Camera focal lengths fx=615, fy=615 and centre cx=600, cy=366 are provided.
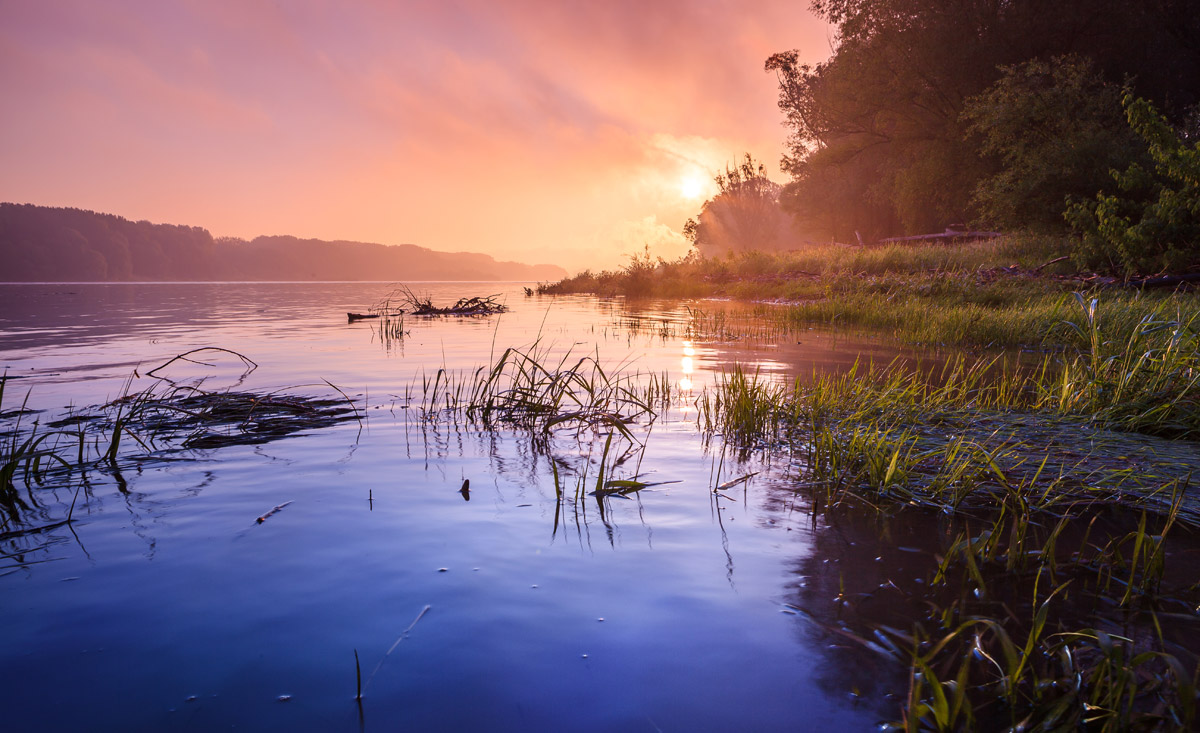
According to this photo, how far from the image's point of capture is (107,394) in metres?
8.29

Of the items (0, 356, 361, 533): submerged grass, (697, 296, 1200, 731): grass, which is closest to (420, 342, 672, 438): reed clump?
(697, 296, 1200, 731): grass

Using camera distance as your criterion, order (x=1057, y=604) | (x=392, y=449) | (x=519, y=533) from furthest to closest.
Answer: (x=392, y=449), (x=519, y=533), (x=1057, y=604)

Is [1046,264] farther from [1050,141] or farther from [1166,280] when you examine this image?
A: [1050,141]

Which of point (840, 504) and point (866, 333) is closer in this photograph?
point (840, 504)

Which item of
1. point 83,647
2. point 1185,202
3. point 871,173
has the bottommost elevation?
point 83,647

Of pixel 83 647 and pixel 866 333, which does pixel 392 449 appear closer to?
pixel 83 647

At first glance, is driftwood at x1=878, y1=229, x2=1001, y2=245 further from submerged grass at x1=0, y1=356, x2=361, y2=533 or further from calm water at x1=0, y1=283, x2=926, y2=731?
submerged grass at x1=0, y1=356, x2=361, y2=533

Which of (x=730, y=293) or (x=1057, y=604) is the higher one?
(x=730, y=293)

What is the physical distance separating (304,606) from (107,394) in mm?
7382

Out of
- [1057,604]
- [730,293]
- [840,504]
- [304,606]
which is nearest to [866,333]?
[840,504]

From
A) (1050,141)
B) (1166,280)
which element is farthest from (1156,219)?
(1050,141)

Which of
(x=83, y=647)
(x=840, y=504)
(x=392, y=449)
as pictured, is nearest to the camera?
(x=83, y=647)

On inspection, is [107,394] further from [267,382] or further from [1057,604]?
[1057,604]

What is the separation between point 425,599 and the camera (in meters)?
3.14
